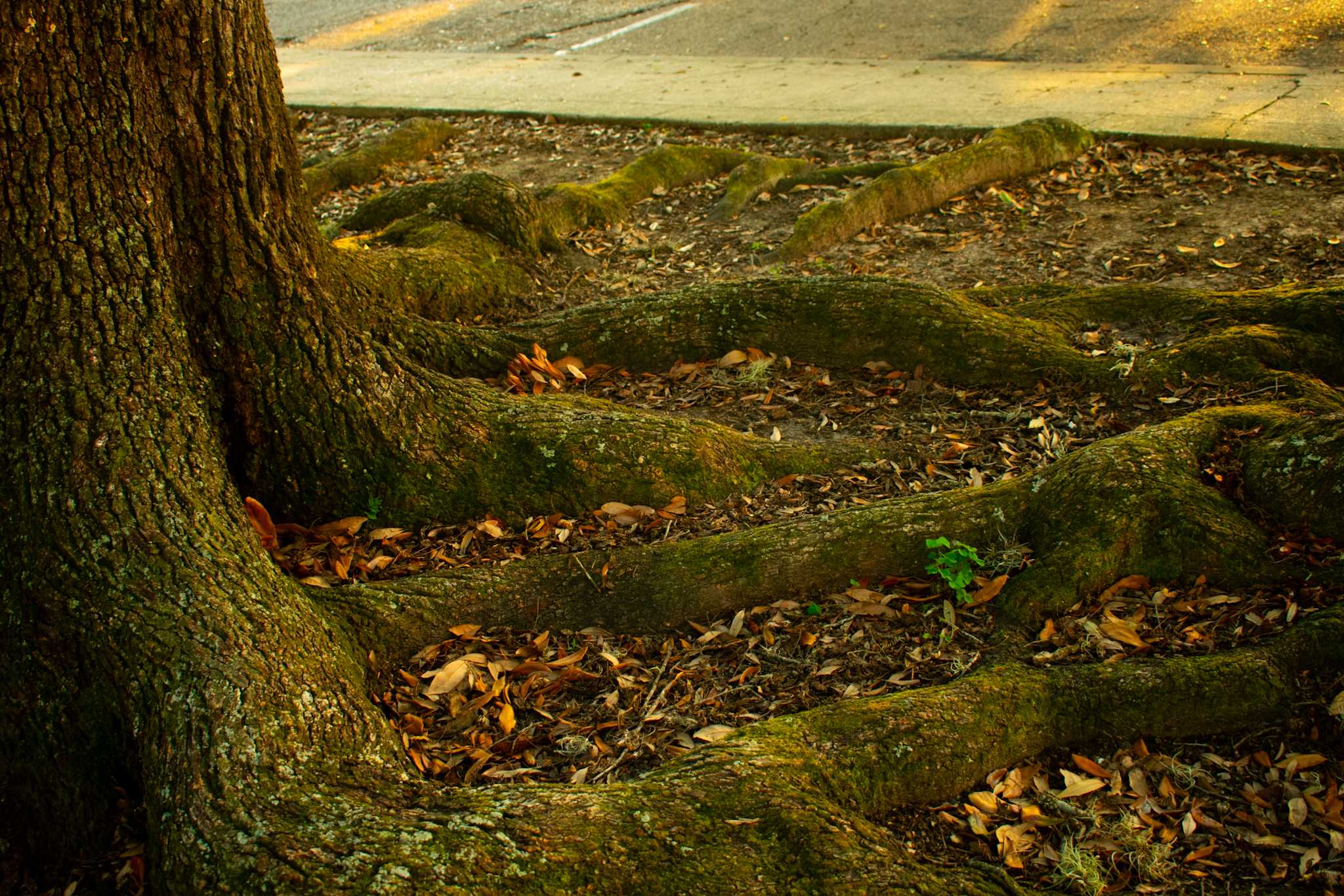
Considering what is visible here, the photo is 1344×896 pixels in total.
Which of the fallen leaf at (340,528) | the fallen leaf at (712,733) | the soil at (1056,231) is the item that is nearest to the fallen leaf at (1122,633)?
the fallen leaf at (712,733)

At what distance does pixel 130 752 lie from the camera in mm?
2484

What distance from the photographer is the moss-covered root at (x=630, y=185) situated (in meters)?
6.37

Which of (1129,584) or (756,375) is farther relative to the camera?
(756,375)

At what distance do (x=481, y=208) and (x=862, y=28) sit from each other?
23.1 feet

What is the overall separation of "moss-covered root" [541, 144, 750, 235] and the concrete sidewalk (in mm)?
912

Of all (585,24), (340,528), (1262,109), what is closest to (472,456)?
(340,528)

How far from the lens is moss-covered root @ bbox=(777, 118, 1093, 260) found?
242 inches

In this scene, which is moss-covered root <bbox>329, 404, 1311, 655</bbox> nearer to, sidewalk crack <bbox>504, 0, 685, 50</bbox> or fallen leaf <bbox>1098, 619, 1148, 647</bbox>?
fallen leaf <bbox>1098, 619, 1148, 647</bbox>

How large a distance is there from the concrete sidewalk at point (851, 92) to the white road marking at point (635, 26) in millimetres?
530

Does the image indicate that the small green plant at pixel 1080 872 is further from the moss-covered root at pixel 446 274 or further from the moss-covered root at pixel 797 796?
the moss-covered root at pixel 446 274

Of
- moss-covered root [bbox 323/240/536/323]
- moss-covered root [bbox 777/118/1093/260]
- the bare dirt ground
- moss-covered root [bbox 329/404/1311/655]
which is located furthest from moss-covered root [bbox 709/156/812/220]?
moss-covered root [bbox 329/404/1311/655]

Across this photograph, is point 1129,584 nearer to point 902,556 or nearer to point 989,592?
point 989,592

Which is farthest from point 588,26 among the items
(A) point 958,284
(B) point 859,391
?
(B) point 859,391

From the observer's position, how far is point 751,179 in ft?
22.8
